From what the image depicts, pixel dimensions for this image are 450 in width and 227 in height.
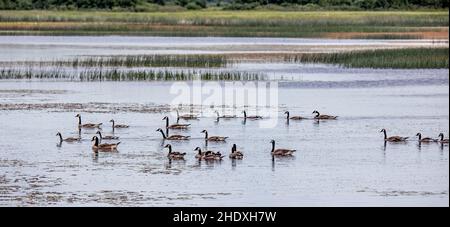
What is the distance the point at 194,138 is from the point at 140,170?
4.94 meters

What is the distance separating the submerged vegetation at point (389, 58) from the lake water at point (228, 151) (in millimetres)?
5953

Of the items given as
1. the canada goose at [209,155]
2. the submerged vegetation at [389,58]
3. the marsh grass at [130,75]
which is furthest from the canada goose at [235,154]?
the submerged vegetation at [389,58]

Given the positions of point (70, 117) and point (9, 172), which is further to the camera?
point (70, 117)

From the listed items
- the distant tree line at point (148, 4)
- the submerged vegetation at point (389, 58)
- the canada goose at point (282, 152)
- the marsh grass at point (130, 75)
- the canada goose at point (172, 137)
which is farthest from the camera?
the distant tree line at point (148, 4)

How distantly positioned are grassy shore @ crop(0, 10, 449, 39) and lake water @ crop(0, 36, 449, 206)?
3133cm

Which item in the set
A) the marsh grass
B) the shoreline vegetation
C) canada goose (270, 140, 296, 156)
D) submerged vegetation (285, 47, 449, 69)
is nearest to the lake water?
canada goose (270, 140, 296, 156)

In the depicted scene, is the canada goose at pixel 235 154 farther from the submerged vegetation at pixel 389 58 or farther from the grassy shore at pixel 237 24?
the grassy shore at pixel 237 24

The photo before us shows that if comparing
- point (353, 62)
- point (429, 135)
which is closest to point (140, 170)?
point (429, 135)

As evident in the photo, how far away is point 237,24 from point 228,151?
5329cm

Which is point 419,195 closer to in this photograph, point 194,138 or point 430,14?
point 194,138

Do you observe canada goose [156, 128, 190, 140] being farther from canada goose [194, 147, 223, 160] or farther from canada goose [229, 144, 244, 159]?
canada goose [229, 144, 244, 159]

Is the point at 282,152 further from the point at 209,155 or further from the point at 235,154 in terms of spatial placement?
the point at 209,155

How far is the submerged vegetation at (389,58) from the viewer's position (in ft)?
147

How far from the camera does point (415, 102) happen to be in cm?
3447
